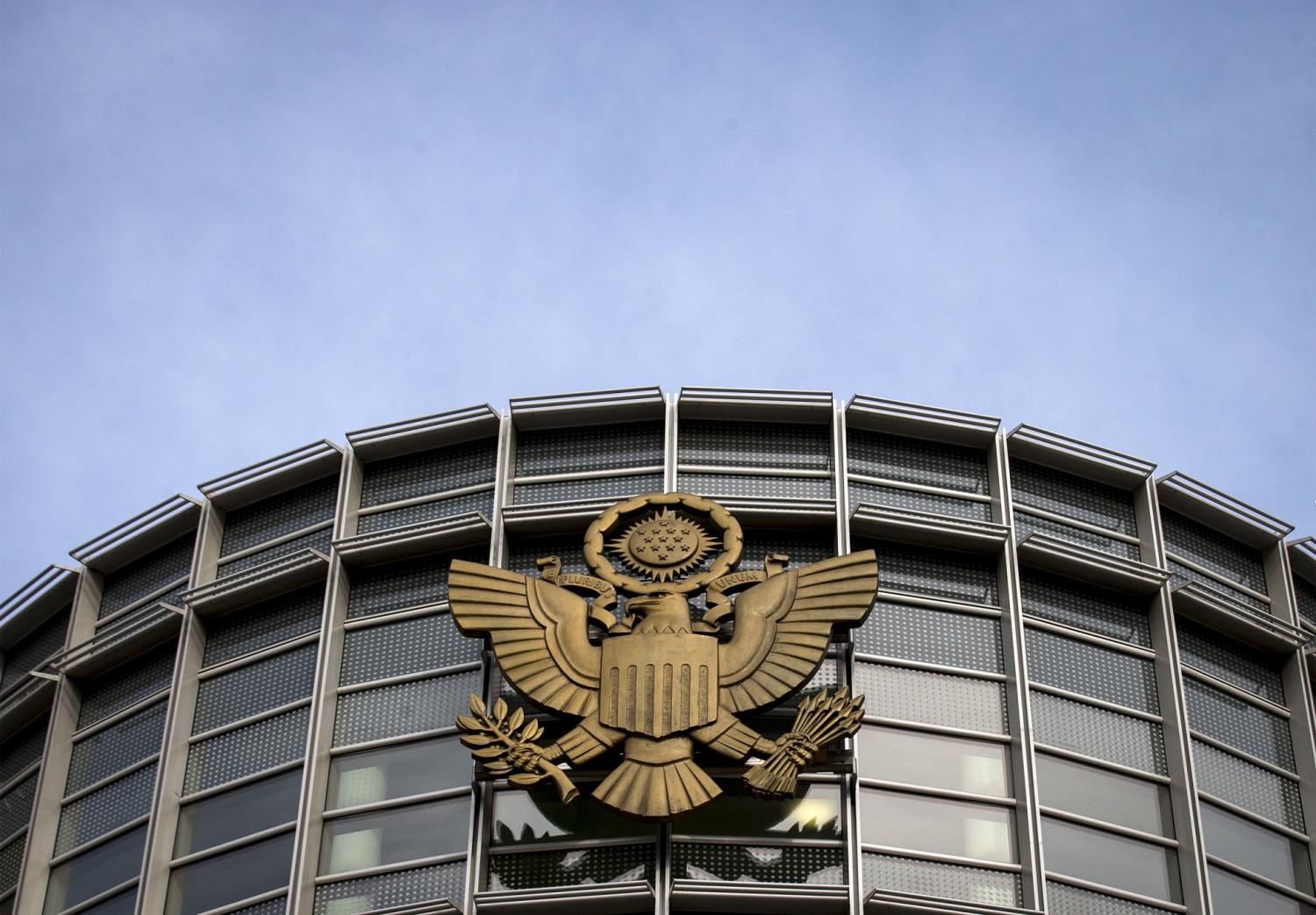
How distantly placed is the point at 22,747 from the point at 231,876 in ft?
22.2

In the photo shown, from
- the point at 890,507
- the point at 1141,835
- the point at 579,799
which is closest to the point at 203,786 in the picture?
the point at 579,799

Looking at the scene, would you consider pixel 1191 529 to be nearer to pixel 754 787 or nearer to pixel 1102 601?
pixel 1102 601

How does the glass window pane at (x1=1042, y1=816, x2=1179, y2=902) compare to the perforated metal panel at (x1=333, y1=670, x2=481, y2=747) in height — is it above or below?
below

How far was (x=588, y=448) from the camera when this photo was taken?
30875 millimetres

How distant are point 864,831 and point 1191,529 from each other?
803cm

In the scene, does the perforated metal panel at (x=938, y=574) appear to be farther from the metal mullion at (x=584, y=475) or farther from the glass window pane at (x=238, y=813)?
the glass window pane at (x=238, y=813)

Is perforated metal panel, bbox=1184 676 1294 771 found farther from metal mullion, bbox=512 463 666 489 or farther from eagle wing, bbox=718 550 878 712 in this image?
metal mullion, bbox=512 463 666 489

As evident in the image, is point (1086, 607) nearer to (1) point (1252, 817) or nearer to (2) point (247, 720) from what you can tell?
(1) point (1252, 817)

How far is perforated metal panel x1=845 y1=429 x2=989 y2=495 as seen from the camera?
3075 cm

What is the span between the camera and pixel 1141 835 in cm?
2823

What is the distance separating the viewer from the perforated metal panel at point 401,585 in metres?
30.0

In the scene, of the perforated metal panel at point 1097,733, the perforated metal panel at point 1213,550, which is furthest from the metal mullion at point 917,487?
the perforated metal panel at point 1097,733

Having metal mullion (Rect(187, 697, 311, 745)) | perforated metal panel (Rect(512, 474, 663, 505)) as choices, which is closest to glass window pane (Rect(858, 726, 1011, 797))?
perforated metal panel (Rect(512, 474, 663, 505))

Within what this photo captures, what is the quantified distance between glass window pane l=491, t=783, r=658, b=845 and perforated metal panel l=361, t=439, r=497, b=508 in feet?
17.9
